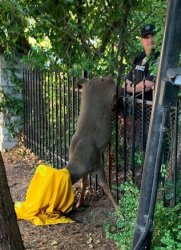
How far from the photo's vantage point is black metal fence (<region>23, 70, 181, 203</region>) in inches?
185

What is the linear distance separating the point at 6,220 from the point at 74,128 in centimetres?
317

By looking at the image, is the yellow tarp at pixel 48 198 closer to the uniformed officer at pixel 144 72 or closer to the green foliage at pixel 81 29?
the uniformed officer at pixel 144 72

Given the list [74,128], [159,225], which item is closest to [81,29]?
[74,128]

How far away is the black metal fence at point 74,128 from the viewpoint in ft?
15.4

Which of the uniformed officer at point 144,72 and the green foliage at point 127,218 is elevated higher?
the uniformed officer at point 144,72

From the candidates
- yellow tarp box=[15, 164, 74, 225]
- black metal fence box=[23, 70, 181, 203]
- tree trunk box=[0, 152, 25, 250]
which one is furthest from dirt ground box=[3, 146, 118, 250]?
tree trunk box=[0, 152, 25, 250]

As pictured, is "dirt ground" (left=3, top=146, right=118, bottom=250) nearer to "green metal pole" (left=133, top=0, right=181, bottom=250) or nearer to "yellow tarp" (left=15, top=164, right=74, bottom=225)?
"yellow tarp" (left=15, top=164, right=74, bottom=225)

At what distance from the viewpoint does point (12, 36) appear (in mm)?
8750

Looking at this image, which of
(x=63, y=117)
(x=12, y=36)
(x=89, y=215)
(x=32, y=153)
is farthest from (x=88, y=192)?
(x=12, y=36)

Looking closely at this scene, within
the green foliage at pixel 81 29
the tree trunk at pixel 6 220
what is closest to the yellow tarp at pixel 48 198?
the tree trunk at pixel 6 220

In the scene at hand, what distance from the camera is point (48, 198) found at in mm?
5828

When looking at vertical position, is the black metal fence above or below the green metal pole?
below

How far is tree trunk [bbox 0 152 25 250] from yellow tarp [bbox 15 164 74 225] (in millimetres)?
1553

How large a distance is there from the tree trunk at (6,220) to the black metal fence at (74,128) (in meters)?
1.44
